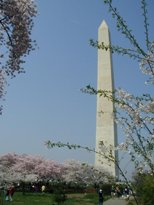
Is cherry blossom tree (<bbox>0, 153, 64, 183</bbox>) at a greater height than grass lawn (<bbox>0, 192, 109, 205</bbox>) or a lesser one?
greater

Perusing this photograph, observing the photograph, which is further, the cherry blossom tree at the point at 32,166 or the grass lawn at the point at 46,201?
the cherry blossom tree at the point at 32,166

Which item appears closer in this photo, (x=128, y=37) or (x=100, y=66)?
(x=128, y=37)

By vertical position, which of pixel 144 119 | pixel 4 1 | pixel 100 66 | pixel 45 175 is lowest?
pixel 144 119

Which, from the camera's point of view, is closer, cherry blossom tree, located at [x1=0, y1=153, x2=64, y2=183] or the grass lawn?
the grass lawn

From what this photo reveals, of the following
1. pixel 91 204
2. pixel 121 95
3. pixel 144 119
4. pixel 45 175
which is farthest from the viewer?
pixel 45 175

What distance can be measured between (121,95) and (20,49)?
4.24 metres

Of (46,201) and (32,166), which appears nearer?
(46,201)

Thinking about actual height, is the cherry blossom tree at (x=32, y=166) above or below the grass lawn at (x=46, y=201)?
above

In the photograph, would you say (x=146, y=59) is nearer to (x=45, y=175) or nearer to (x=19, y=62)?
(x=19, y=62)

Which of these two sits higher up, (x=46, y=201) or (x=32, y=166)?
(x=32, y=166)

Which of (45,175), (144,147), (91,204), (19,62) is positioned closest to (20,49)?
(19,62)

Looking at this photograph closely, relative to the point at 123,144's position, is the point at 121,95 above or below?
above

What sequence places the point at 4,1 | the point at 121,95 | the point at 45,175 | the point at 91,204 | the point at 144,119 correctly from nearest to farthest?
the point at 144,119, the point at 121,95, the point at 4,1, the point at 91,204, the point at 45,175

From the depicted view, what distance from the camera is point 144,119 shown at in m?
7.18
